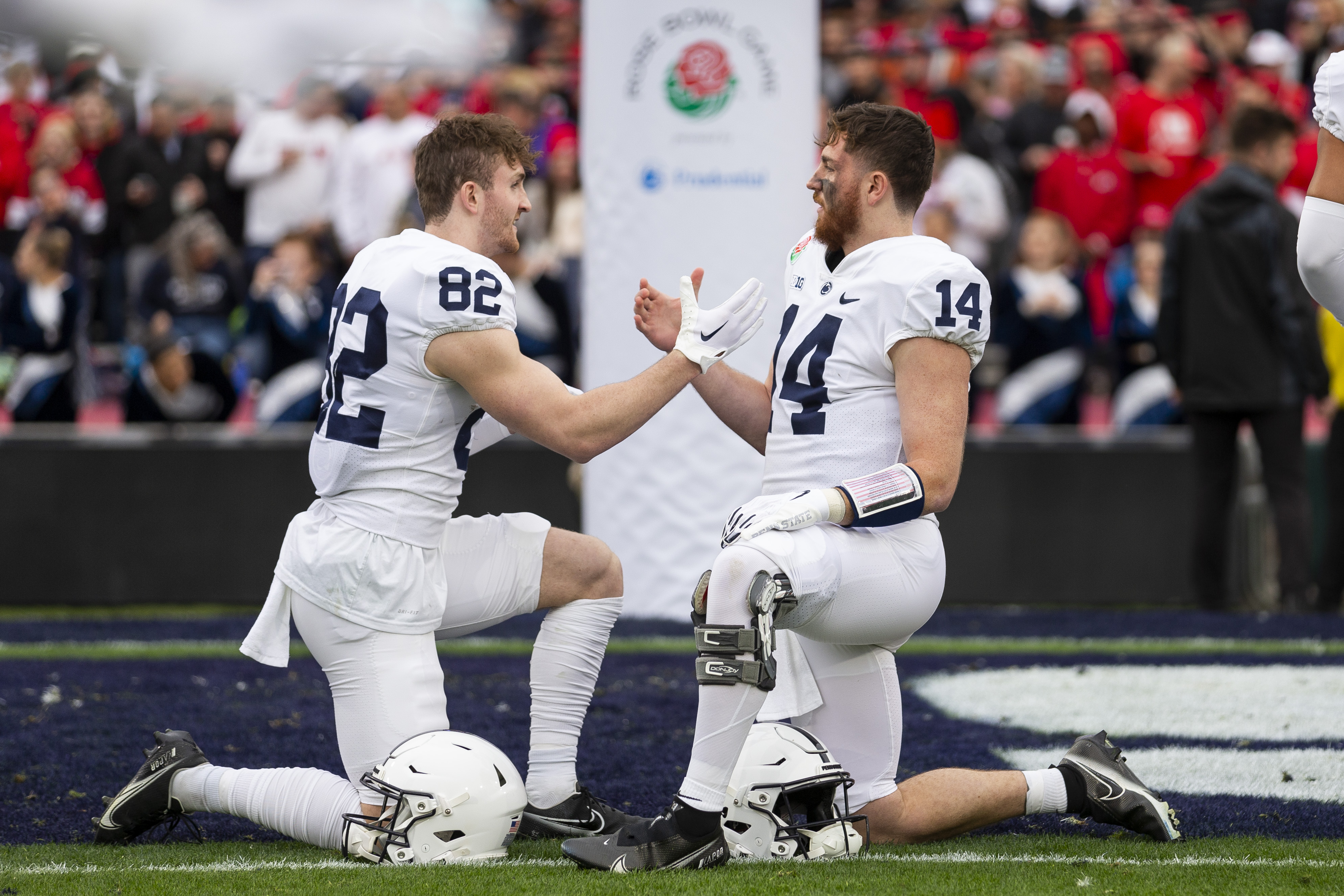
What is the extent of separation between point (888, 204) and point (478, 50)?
30.0 feet

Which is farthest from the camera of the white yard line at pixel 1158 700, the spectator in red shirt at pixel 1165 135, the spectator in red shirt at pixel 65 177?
the spectator in red shirt at pixel 65 177

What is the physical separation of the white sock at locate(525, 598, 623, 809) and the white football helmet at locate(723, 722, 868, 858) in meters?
0.53

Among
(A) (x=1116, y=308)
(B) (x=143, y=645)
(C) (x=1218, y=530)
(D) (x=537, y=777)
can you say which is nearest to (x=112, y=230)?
(B) (x=143, y=645)

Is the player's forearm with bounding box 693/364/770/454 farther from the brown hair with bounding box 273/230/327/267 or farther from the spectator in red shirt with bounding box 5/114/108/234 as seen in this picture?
the spectator in red shirt with bounding box 5/114/108/234

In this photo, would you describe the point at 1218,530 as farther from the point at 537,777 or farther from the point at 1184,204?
the point at 537,777

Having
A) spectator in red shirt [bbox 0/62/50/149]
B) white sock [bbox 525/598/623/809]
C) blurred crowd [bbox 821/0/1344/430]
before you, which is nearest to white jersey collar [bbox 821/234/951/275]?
white sock [bbox 525/598/623/809]

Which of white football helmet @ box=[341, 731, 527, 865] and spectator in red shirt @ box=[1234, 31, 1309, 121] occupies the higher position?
spectator in red shirt @ box=[1234, 31, 1309, 121]

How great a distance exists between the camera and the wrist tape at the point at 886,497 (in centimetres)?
338

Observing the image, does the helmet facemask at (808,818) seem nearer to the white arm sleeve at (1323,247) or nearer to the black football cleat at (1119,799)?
the black football cleat at (1119,799)

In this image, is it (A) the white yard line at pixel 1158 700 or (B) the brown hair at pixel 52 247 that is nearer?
(A) the white yard line at pixel 1158 700

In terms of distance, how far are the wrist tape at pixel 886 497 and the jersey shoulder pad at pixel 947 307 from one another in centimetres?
32

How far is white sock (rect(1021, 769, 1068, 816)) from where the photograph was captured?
374 cm

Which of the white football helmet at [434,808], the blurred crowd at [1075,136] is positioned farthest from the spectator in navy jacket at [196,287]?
the white football helmet at [434,808]

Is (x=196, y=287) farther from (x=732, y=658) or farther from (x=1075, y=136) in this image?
(x=732, y=658)
